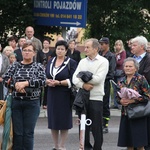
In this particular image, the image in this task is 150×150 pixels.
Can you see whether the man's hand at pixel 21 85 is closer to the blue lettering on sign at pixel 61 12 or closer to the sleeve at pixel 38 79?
the sleeve at pixel 38 79

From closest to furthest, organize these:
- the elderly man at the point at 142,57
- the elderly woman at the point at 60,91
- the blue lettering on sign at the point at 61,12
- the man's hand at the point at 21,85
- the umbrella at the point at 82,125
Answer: the umbrella at the point at 82,125 → the man's hand at the point at 21,85 → the elderly man at the point at 142,57 → the elderly woman at the point at 60,91 → the blue lettering on sign at the point at 61,12

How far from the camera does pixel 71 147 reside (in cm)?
1203

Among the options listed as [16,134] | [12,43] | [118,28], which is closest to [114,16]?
[118,28]

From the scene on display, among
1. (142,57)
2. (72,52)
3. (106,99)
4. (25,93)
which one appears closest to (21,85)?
(25,93)

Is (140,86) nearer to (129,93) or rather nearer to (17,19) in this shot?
(129,93)

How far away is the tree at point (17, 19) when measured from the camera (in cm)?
2245

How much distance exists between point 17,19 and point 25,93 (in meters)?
13.0

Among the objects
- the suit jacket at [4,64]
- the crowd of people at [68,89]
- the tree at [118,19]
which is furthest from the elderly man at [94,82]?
the tree at [118,19]

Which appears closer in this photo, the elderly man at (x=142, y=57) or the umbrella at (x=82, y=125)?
the umbrella at (x=82, y=125)

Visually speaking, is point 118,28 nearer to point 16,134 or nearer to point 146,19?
point 146,19

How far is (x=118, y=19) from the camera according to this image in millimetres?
24609

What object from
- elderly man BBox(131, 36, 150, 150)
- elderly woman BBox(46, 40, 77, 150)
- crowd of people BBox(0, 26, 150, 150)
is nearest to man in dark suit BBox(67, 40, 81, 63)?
crowd of people BBox(0, 26, 150, 150)

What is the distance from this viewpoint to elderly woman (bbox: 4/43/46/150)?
10.1 metres

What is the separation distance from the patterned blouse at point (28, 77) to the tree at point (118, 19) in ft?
46.5
